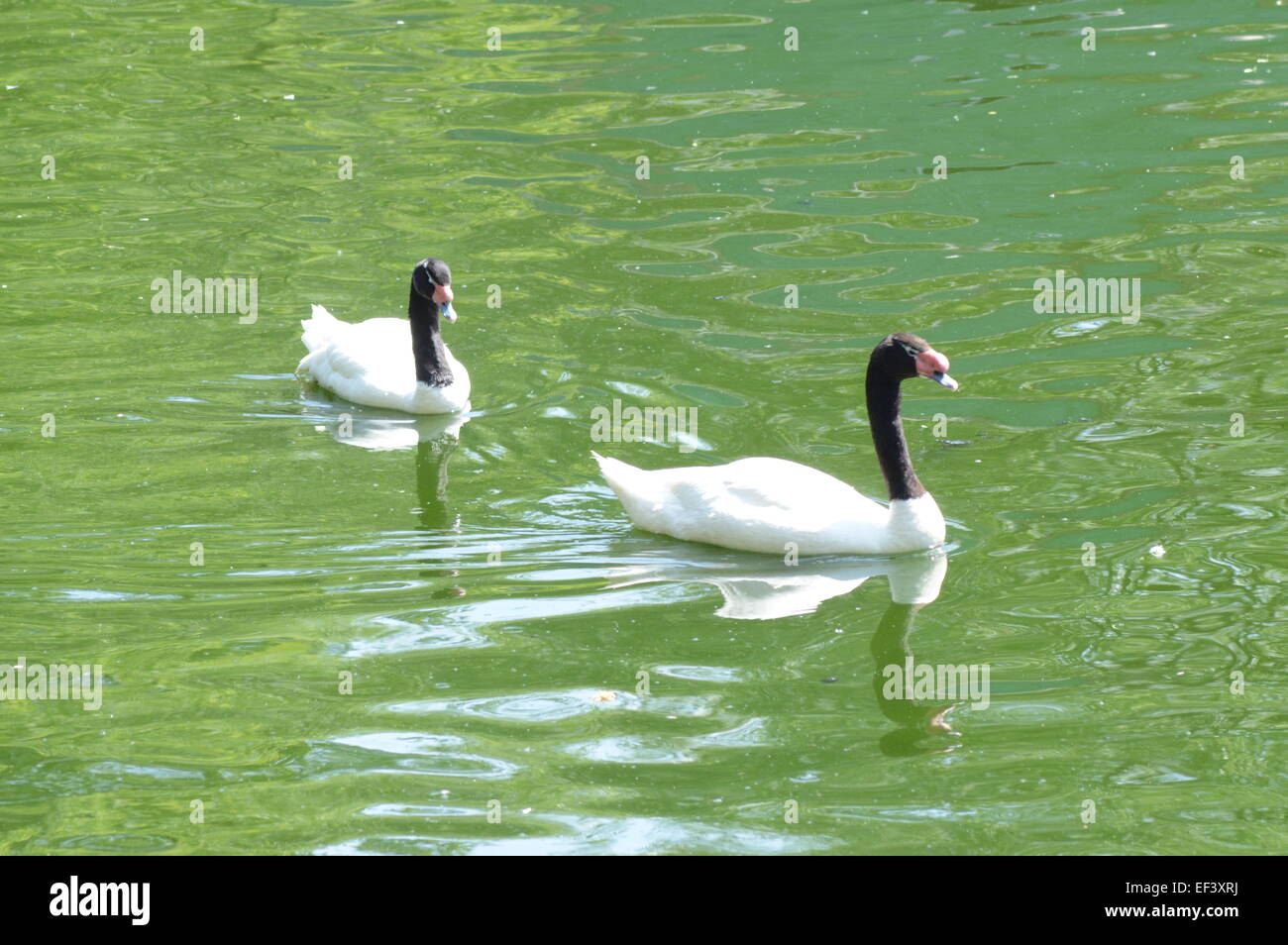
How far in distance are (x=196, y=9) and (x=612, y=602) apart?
15.6 metres

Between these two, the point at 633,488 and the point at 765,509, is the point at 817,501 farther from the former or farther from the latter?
the point at 633,488

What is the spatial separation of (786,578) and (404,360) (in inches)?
151

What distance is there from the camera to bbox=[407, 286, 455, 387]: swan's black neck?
36.8 ft

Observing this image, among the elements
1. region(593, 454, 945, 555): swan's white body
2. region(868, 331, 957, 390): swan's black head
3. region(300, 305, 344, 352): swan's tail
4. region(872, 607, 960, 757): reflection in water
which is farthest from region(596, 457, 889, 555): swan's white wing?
region(300, 305, 344, 352): swan's tail

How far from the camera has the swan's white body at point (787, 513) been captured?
8.82 metres

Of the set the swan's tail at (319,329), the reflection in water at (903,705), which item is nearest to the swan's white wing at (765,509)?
the reflection in water at (903,705)

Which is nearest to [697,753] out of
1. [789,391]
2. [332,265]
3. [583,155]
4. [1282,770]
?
[1282,770]

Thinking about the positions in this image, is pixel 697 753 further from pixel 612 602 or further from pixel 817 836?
pixel 612 602

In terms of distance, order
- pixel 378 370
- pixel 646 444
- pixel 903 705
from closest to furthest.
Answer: pixel 903 705 < pixel 646 444 < pixel 378 370

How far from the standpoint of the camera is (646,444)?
10523 millimetres

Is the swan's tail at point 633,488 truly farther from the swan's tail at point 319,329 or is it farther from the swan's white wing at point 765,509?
the swan's tail at point 319,329

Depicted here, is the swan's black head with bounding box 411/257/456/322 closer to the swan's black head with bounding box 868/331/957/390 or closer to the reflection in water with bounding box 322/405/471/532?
the reflection in water with bounding box 322/405/471/532

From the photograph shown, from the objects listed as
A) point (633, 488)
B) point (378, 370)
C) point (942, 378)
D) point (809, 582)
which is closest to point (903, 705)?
point (809, 582)

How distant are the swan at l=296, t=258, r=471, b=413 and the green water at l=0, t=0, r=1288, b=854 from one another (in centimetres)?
18
